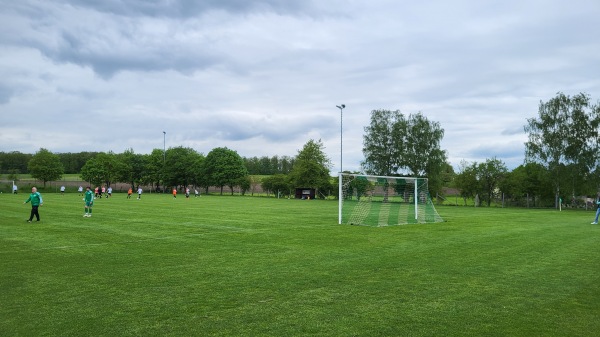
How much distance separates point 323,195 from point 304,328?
6773 centimetres

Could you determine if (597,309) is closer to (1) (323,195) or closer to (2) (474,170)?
(2) (474,170)

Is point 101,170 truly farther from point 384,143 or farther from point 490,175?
point 490,175

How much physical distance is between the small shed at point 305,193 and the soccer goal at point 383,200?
39.7 meters

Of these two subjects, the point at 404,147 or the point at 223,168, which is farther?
the point at 223,168

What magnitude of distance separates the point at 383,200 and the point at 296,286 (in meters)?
22.0

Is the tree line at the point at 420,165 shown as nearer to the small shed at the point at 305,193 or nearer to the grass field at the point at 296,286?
the small shed at the point at 305,193

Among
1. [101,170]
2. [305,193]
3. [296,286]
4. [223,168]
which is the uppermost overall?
[223,168]

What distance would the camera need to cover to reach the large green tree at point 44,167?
88000 millimetres

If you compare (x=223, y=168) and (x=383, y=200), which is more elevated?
(x=223, y=168)

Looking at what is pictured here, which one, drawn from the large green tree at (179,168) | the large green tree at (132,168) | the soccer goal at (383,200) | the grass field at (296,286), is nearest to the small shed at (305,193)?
the large green tree at (179,168)

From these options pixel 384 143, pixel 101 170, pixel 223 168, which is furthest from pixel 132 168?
pixel 384 143

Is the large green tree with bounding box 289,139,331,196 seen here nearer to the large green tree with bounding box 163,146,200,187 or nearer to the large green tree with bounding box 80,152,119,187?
the large green tree with bounding box 163,146,200,187

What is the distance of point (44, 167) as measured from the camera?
87.8m

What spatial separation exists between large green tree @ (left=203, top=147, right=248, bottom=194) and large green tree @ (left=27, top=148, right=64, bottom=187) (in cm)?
2960
